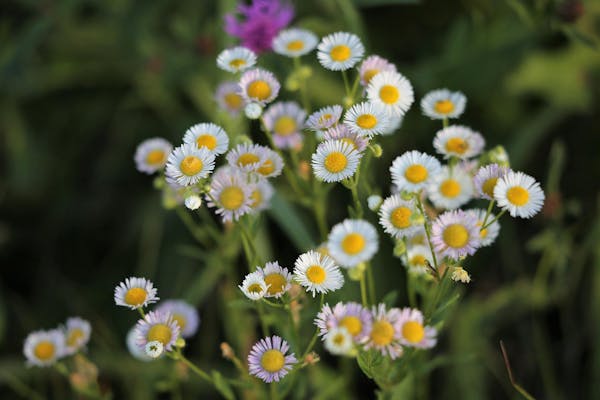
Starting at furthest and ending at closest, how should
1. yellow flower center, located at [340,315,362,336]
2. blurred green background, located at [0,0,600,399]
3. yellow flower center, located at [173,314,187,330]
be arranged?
blurred green background, located at [0,0,600,399] < yellow flower center, located at [173,314,187,330] < yellow flower center, located at [340,315,362,336]

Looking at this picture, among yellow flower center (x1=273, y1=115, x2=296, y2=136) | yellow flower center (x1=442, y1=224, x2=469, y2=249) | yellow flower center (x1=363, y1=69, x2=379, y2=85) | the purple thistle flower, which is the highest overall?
the purple thistle flower

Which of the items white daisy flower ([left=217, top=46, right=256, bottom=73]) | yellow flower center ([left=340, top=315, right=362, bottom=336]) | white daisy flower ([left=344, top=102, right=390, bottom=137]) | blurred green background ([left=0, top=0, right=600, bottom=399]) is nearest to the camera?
yellow flower center ([left=340, top=315, right=362, bottom=336])

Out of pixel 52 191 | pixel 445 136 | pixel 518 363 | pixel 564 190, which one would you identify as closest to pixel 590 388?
pixel 518 363

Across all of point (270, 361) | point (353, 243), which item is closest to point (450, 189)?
point (353, 243)

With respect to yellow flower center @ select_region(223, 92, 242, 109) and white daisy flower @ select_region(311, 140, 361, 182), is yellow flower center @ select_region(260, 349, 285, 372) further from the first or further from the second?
yellow flower center @ select_region(223, 92, 242, 109)

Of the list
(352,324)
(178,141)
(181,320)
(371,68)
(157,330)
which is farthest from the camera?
(178,141)

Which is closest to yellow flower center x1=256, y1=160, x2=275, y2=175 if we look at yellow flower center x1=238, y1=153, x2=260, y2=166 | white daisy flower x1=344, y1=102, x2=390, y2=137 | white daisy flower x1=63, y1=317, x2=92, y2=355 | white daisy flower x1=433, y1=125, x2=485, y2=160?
yellow flower center x1=238, y1=153, x2=260, y2=166

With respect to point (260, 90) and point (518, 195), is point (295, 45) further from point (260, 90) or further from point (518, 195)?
point (518, 195)

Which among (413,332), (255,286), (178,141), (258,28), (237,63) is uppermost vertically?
(178,141)
